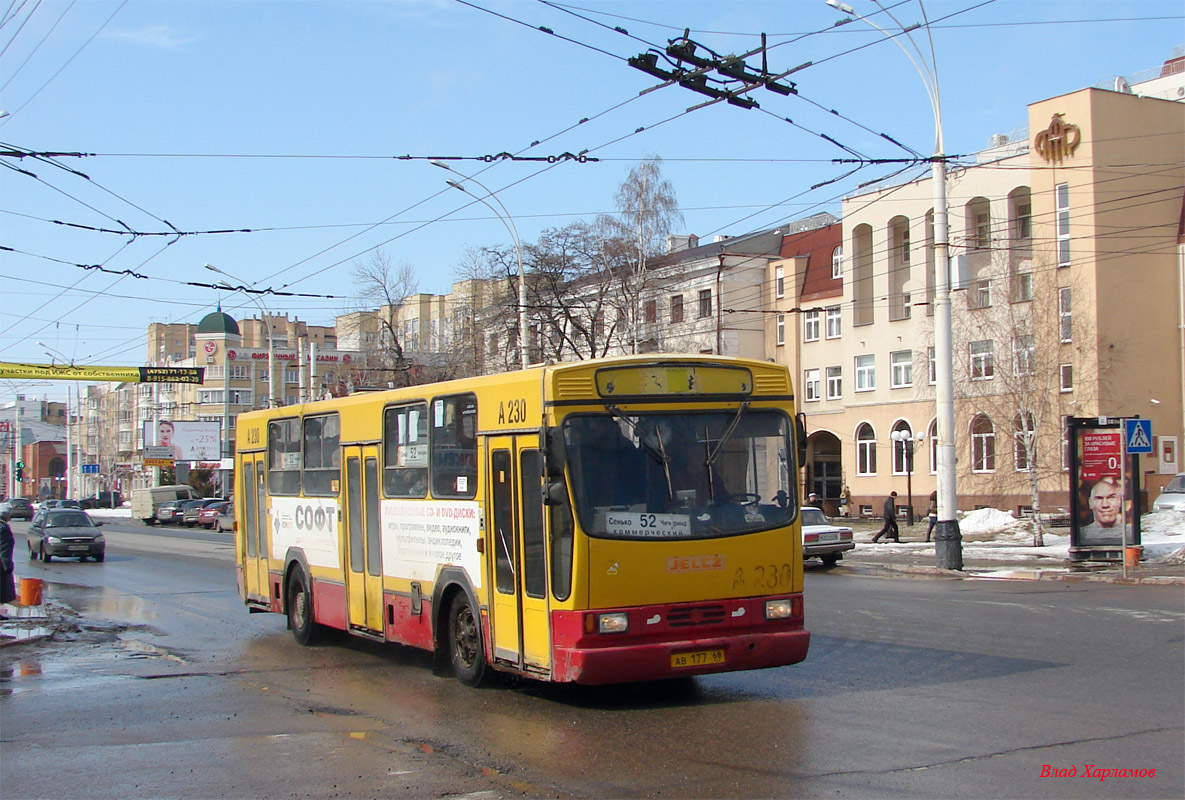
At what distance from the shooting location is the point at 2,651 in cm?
1477

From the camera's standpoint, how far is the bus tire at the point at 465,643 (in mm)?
10016

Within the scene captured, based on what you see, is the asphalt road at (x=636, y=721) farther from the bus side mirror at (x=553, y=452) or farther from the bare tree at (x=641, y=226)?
the bare tree at (x=641, y=226)

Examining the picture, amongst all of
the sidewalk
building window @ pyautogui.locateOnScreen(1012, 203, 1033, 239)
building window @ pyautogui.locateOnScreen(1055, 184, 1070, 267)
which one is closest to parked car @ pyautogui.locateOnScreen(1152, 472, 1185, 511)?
the sidewalk

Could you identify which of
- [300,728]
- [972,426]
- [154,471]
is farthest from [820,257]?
[154,471]

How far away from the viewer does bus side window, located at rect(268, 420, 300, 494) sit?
1437 centimetres

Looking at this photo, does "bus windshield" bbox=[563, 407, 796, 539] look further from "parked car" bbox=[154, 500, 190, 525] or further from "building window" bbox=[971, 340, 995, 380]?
"parked car" bbox=[154, 500, 190, 525]

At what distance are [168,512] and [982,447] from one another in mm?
48400

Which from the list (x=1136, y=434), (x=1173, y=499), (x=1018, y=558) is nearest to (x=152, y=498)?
(x=1018, y=558)

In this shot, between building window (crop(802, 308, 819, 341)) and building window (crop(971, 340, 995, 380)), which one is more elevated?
building window (crop(802, 308, 819, 341))

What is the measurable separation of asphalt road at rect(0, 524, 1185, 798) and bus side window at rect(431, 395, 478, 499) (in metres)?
1.83

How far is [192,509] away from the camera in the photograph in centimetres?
6706

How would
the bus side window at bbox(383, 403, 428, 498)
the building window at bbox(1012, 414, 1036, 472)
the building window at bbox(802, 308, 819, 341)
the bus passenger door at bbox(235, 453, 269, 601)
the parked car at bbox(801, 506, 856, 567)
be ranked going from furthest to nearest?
the building window at bbox(802, 308, 819, 341), the building window at bbox(1012, 414, 1036, 472), the parked car at bbox(801, 506, 856, 567), the bus passenger door at bbox(235, 453, 269, 601), the bus side window at bbox(383, 403, 428, 498)

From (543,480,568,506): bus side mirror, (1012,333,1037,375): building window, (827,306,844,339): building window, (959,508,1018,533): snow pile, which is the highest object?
(827,306,844,339): building window

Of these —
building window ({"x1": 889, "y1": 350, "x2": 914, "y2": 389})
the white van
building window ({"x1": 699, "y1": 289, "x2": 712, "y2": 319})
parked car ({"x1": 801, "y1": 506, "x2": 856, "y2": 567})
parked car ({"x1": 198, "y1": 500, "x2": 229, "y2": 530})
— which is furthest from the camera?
the white van
